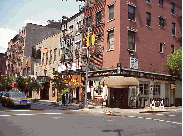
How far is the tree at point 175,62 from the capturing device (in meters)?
28.3

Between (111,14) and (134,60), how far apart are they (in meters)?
6.28

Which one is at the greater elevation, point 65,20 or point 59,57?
point 65,20

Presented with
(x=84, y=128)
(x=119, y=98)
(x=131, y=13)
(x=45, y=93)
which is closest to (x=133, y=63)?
(x=119, y=98)

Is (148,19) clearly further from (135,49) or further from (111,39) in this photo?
(111,39)

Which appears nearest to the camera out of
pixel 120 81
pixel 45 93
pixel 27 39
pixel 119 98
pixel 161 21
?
pixel 120 81

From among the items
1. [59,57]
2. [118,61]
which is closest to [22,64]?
[59,57]

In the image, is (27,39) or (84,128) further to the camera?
(27,39)

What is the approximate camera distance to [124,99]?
24672 millimetres

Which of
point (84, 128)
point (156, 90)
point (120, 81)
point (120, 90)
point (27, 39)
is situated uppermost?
point (27, 39)

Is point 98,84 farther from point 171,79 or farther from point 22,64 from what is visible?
point 22,64

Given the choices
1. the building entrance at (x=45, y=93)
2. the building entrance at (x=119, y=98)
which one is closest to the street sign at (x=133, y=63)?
the building entrance at (x=119, y=98)

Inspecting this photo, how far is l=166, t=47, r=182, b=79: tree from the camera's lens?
2827cm

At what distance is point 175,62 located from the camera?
28.4 m

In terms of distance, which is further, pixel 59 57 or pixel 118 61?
pixel 59 57
